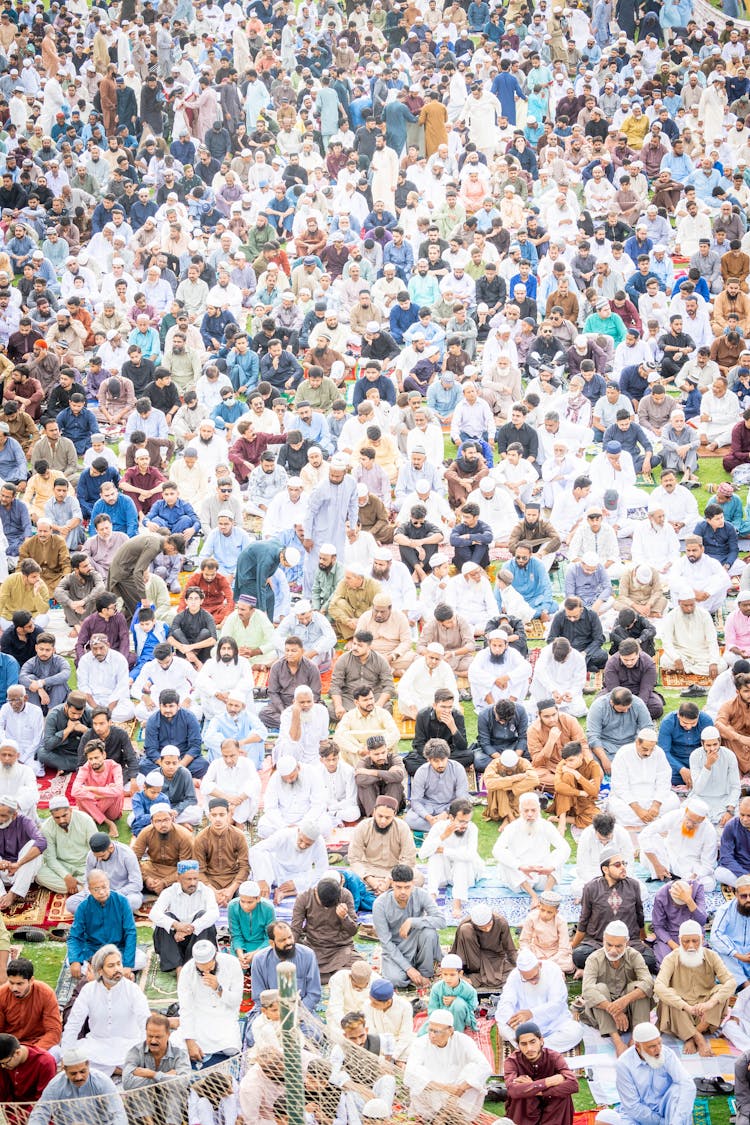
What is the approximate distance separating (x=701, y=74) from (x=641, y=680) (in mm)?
16183

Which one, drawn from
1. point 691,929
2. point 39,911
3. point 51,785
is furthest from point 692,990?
point 51,785

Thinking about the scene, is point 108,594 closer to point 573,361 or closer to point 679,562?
point 679,562

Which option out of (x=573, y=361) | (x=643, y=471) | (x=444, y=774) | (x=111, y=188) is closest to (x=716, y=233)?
(x=573, y=361)

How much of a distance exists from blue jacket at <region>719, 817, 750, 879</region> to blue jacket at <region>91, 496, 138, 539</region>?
647 cm

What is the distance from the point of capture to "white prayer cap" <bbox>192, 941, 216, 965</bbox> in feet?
32.7

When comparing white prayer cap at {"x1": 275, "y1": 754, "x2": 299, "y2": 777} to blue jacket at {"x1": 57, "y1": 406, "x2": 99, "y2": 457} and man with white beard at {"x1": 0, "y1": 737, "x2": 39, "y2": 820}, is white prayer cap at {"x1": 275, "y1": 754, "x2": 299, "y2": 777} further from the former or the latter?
blue jacket at {"x1": 57, "y1": 406, "x2": 99, "y2": 457}

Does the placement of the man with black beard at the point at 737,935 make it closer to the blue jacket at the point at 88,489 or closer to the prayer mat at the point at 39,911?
the prayer mat at the point at 39,911

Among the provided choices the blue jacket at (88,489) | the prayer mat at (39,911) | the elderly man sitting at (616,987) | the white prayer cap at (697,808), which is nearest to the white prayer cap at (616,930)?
the elderly man sitting at (616,987)

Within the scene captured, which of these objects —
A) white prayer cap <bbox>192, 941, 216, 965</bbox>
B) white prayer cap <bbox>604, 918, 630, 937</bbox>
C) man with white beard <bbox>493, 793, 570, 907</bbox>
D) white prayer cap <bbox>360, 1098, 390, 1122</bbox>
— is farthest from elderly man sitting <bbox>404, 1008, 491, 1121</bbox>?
man with white beard <bbox>493, 793, 570, 907</bbox>

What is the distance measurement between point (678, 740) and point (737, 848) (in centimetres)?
128

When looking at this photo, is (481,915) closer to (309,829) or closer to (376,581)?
Result: (309,829)

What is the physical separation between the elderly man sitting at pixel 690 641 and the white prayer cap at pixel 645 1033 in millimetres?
4829

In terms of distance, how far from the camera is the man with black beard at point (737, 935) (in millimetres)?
10219

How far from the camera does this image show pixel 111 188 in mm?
23406
